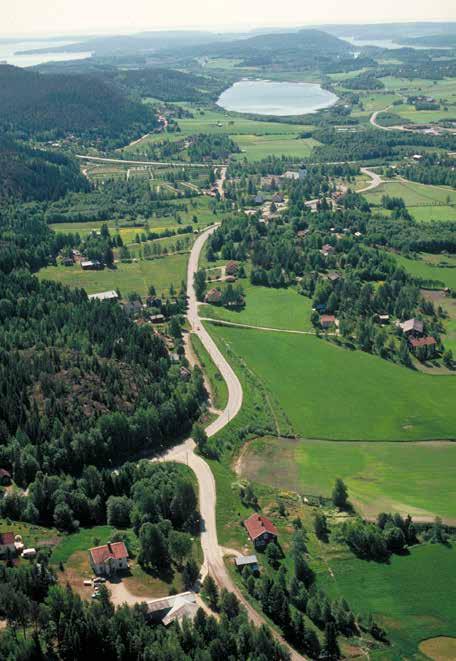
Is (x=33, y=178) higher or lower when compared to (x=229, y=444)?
higher

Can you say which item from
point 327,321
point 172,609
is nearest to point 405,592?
point 172,609

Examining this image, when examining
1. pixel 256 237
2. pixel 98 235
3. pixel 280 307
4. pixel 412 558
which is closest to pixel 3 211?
pixel 98 235

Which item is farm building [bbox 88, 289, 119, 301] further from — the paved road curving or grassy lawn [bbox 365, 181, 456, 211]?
grassy lawn [bbox 365, 181, 456, 211]

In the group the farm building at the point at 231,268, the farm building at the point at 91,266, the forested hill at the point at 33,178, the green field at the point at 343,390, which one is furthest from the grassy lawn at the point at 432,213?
the forested hill at the point at 33,178

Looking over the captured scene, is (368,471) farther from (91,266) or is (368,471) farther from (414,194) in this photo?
(414,194)

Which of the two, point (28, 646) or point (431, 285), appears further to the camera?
point (431, 285)

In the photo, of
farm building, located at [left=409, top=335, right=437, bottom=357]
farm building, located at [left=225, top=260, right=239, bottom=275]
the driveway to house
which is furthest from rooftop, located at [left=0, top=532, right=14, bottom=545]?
the driveway to house

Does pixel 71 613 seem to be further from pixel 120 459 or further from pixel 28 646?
pixel 120 459
